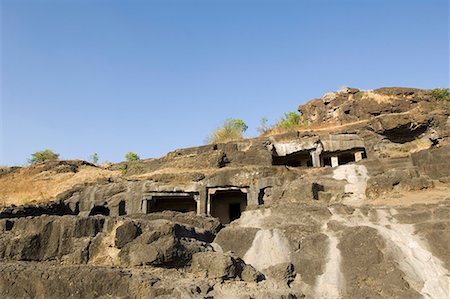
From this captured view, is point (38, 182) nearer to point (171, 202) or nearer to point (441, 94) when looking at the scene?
point (171, 202)

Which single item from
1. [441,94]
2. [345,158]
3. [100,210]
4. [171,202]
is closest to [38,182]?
[100,210]

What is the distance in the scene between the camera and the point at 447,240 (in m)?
7.98

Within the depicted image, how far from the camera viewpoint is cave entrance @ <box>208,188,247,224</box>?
1898 centimetres

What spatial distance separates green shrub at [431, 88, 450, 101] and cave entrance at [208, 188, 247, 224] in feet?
46.8

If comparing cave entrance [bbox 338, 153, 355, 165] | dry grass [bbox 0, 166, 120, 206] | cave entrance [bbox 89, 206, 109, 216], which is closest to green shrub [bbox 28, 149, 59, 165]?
dry grass [bbox 0, 166, 120, 206]

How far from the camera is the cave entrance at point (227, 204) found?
1898 cm

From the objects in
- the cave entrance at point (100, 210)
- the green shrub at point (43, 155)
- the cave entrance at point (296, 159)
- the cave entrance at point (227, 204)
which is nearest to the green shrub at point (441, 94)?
the cave entrance at point (296, 159)

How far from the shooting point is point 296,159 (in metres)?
23.5

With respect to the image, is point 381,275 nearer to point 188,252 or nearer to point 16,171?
point 188,252

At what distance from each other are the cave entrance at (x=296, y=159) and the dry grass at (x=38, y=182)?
10334 mm

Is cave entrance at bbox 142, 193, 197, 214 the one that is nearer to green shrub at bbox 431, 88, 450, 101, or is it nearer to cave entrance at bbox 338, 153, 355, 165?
cave entrance at bbox 338, 153, 355, 165

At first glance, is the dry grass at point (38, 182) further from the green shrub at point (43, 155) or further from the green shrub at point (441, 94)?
the green shrub at point (441, 94)

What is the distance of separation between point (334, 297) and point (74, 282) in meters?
4.87

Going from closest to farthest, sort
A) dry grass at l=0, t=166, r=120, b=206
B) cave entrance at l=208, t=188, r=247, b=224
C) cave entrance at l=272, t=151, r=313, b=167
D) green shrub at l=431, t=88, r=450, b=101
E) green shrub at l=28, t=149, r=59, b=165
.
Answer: cave entrance at l=208, t=188, r=247, b=224 → dry grass at l=0, t=166, r=120, b=206 → cave entrance at l=272, t=151, r=313, b=167 → green shrub at l=431, t=88, r=450, b=101 → green shrub at l=28, t=149, r=59, b=165
